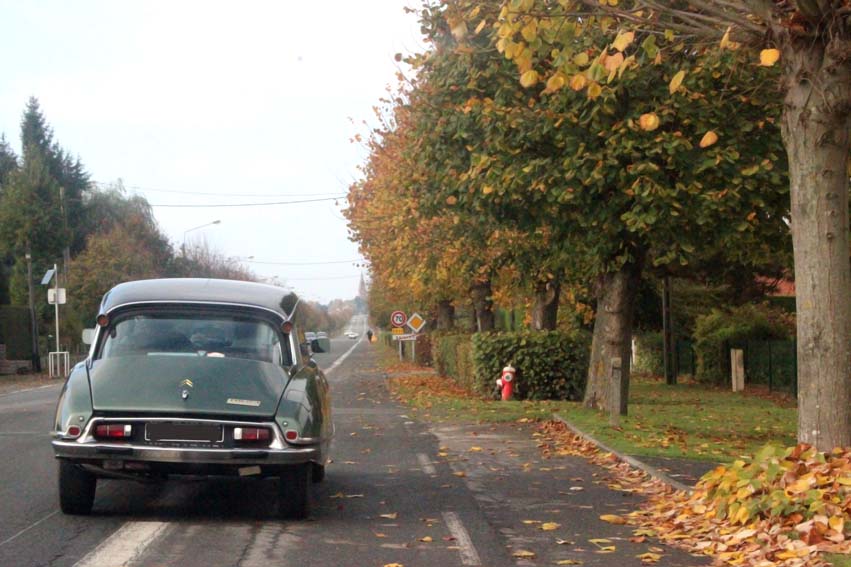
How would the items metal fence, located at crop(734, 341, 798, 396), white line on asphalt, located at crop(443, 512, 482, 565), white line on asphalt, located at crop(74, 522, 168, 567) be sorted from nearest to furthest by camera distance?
1. white line on asphalt, located at crop(74, 522, 168, 567)
2. white line on asphalt, located at crop(443, 512, 482, 565)
3. metal fence, located at crop(734, 341, 798, 396)

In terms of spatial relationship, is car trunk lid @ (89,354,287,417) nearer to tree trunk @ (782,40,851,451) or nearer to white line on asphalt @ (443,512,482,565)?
white line on asphalt @ (443,512,482,565)

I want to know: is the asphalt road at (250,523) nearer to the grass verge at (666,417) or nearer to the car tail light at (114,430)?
the car tail light at (114,430)

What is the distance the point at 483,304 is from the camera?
122 feet

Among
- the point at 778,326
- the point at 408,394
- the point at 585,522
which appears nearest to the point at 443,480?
the point at 585,522

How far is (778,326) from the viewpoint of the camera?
114 ft

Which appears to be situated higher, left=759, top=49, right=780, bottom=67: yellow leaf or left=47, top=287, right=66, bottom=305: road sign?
left=759, top=49, right=780, bottom=67: yellow leaf

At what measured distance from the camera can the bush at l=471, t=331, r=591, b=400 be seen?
25.4 metres

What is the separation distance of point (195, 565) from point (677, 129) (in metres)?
10.4

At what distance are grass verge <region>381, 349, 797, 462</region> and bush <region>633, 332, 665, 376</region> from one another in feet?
29.6

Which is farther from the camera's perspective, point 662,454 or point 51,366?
point 51,366

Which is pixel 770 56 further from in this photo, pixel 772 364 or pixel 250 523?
pixel 772 364

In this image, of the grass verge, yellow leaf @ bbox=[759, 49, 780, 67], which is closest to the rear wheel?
the grass verge

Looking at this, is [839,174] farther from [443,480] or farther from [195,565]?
[195,565]

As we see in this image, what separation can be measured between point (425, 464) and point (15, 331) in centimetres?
4534
